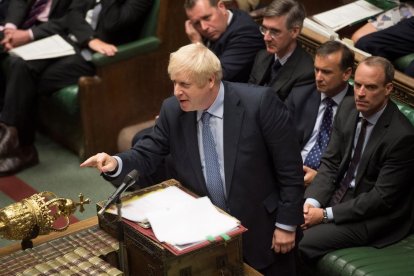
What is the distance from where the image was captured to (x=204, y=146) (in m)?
2.87

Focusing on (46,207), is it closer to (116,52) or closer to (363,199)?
(363,199)

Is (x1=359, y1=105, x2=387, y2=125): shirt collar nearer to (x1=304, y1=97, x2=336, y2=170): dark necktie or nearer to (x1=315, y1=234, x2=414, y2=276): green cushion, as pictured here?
(x1=304, y1=97, x2=336, y2=170): dark necktie

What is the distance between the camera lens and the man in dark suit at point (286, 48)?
13.0 ft

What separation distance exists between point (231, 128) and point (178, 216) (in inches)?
15.9

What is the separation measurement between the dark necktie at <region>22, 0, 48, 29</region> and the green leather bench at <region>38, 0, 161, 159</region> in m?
0.64

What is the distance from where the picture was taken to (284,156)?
2.79m

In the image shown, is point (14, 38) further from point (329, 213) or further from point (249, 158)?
point (249, 158)

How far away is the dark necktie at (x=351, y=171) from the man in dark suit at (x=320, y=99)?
20cm

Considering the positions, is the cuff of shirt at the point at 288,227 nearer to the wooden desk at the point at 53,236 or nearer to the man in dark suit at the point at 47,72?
the wooden desk at the point at 53,236

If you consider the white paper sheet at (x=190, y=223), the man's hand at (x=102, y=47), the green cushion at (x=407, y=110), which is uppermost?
the white paper sheet at (x=190, y=223)

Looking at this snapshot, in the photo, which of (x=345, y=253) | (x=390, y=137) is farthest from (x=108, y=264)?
(x=390, y=137)

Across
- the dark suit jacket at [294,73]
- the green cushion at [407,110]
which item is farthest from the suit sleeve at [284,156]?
the dark suit jacket at [294,73]

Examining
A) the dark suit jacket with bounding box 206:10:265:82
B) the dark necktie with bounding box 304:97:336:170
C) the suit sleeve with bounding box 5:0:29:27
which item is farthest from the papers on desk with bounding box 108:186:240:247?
the suit sleeve with bounding box 5:0:29:27

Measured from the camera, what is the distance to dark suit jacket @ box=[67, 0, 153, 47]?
4.79m
